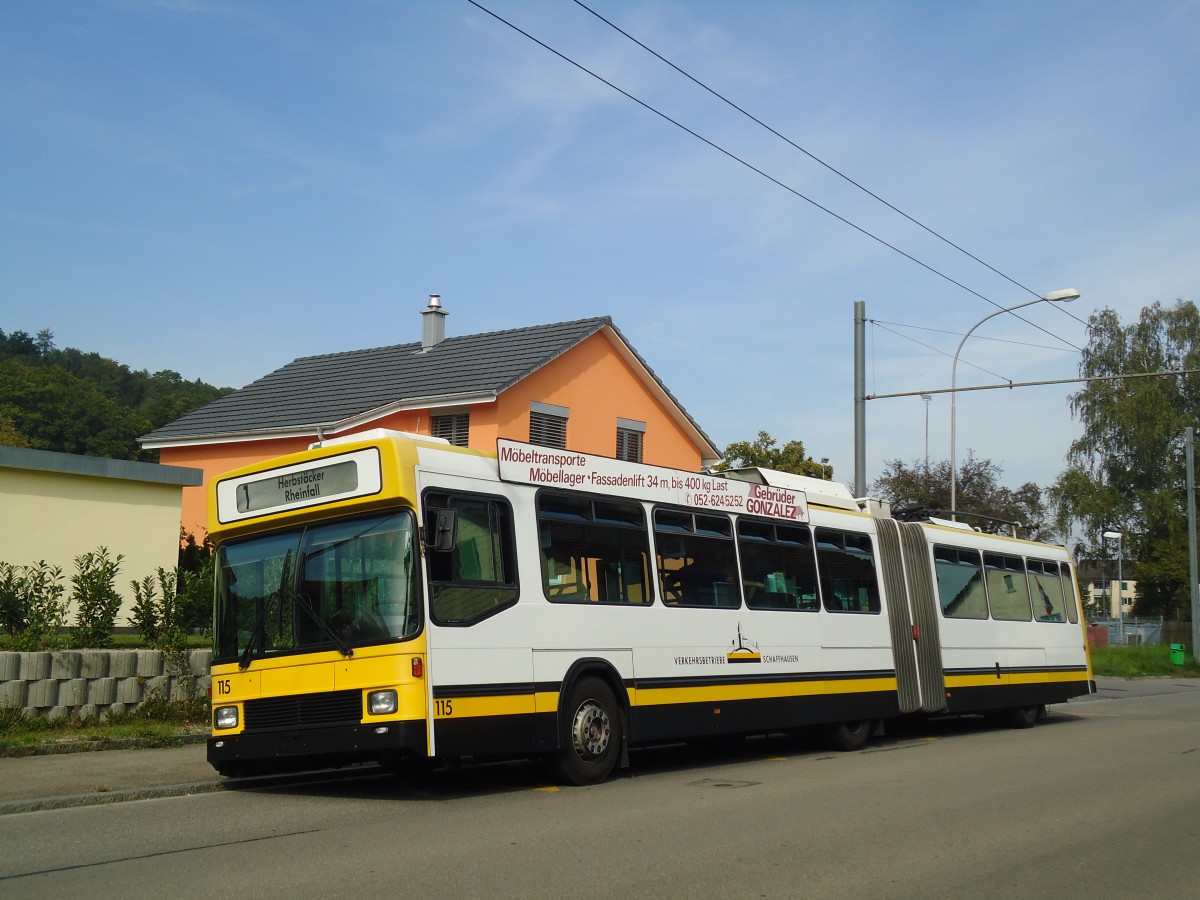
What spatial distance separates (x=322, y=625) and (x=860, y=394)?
45.4 feet

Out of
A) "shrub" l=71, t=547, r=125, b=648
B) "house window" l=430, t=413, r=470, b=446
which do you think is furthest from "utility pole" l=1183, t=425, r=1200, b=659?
"shrub" l=71, t=547, r=125, b=648

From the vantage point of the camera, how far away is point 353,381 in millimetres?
31922

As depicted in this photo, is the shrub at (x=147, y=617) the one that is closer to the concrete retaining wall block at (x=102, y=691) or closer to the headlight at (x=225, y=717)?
the concrete retaining wall block at (x=102, y=691)

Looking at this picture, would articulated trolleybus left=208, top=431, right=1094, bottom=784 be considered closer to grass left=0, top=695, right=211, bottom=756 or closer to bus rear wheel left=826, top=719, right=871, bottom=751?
bus rear wheel left=826, top=719, right=871, bottom=751

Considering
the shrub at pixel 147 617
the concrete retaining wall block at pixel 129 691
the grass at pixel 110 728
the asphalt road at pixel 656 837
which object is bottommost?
the asphalt road at pixel 656 837

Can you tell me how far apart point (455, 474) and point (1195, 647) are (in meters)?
40.3

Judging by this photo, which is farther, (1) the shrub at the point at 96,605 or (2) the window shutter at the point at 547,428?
(2) the window shutter at the point at 547,428

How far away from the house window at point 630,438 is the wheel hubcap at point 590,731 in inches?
761

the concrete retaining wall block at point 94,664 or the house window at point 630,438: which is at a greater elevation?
the house window at point 630,438

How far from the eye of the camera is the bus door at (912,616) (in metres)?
16.6

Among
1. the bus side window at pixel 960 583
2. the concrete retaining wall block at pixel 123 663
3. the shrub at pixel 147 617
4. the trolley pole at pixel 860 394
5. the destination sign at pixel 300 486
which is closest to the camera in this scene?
the destination sign at pixel 300 486

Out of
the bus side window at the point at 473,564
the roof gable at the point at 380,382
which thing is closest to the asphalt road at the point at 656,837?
the bus side window at the point at 473,564

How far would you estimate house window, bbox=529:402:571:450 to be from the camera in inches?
1109

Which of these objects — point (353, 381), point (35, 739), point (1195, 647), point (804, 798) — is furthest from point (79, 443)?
point (804, 798)
